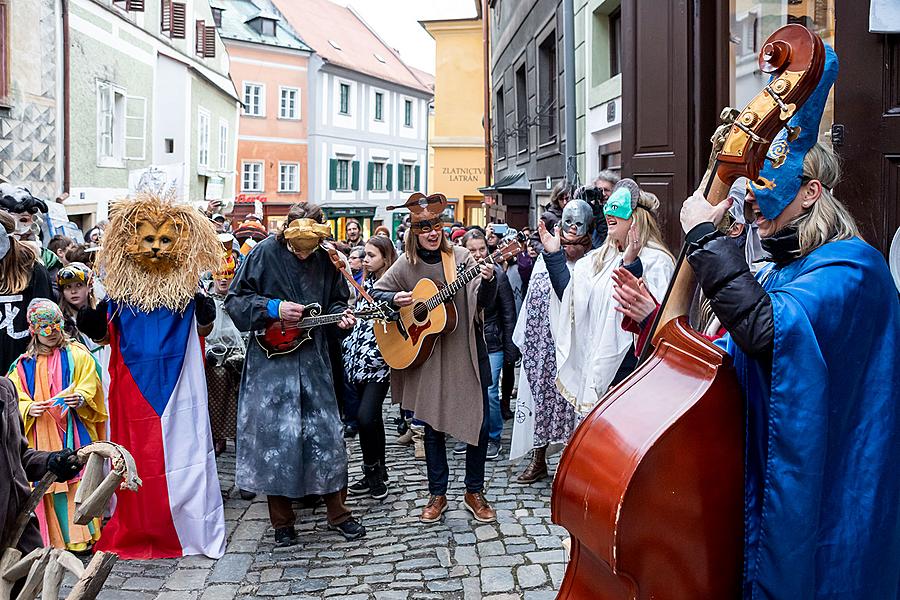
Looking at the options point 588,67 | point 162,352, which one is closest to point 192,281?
point 162,352

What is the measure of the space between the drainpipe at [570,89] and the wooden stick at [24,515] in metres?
7.82

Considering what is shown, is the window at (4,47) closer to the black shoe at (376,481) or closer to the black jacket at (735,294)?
the black shoe at (376,481)

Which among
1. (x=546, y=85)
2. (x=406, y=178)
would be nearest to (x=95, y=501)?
(x=546, y=85)

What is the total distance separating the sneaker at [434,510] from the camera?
547cm

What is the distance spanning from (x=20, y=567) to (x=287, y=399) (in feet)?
7.56

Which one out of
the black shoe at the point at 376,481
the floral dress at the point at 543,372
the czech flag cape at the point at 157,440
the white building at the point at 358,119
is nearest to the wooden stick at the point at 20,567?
the czech flag cape at the point at 157,440

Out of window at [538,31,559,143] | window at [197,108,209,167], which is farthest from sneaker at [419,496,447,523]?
window at [197,108,209,167]

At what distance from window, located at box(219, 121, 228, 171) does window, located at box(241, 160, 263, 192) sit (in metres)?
8.42

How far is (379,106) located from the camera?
43.0m

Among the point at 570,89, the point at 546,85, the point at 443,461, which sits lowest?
the point at 443,461

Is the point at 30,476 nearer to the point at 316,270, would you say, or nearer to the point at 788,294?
the point at 316,270

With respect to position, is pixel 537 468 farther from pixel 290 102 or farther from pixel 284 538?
pixel 290 102

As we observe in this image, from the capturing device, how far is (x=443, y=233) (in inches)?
223

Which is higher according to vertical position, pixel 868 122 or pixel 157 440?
pixel 868 122
